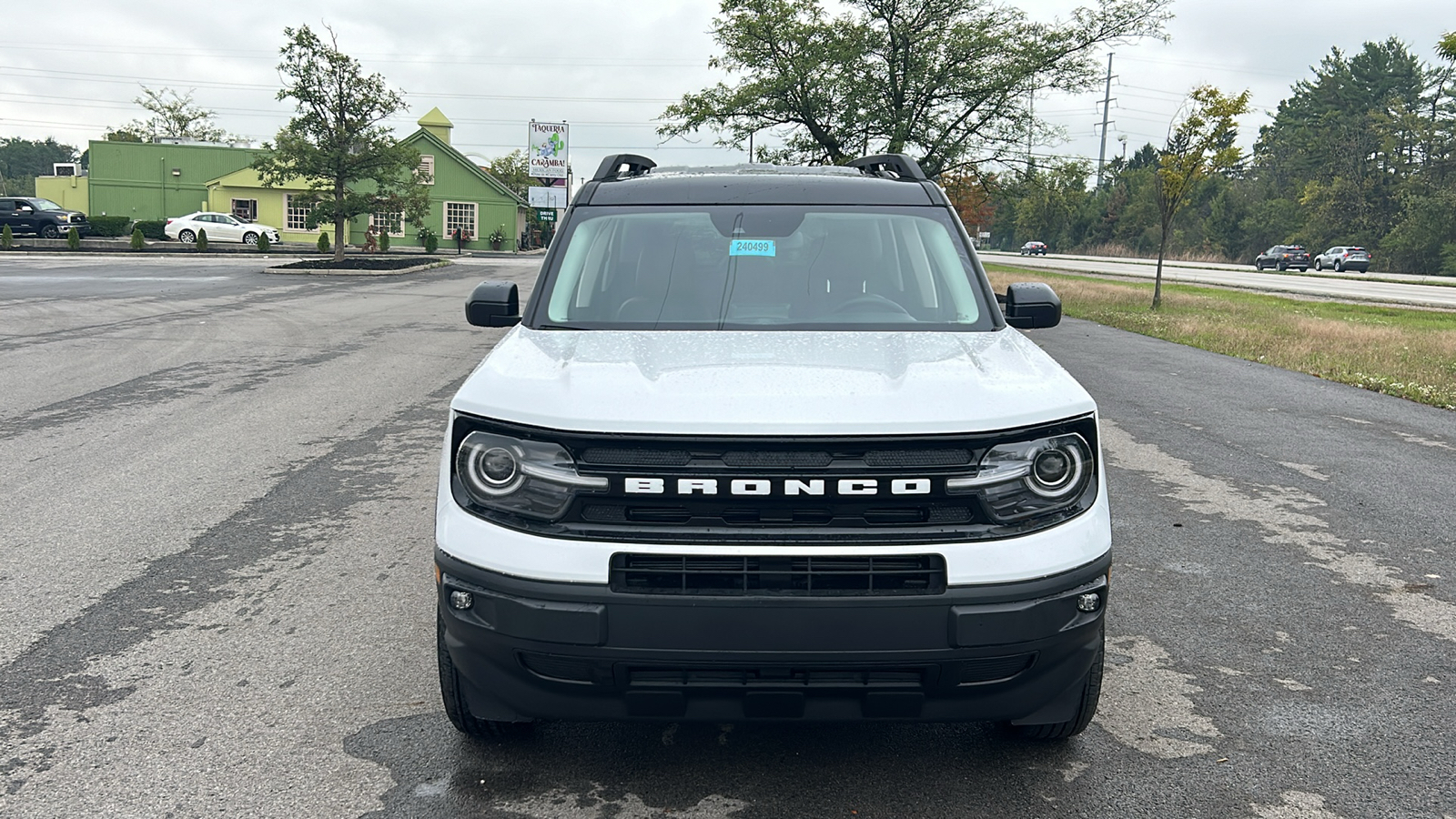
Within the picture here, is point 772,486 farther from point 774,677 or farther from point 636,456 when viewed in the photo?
point 774,677

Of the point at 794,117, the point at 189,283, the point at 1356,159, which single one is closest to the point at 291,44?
the point at 189,283

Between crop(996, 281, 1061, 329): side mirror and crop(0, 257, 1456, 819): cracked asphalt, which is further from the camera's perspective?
crop(996, 281, 1061, 329): side mirror

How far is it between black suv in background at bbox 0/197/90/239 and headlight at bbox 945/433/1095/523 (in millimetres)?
51688

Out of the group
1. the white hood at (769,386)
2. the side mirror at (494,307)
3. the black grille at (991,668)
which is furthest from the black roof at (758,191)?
the black grille at (991,668)

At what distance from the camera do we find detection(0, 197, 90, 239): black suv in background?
46075 mm

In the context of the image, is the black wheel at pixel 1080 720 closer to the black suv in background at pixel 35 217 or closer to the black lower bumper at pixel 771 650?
the black lower bumper at pixel 771 650

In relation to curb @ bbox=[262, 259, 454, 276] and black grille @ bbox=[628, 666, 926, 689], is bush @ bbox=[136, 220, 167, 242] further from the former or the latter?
black grille @ bbox=[628, 666, 926, 689]

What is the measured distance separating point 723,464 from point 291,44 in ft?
111

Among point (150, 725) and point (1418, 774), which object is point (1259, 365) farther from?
point (150, 725)

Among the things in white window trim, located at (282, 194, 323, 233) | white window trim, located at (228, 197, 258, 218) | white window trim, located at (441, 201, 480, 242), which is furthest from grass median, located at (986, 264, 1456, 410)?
white window trim, located at (228, 197, 258, 218)

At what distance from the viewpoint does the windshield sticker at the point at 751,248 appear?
4141mm

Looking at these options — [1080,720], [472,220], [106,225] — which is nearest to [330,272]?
[106,225]

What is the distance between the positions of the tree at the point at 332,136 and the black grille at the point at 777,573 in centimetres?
3330

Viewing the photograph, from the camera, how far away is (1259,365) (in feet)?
46.4
